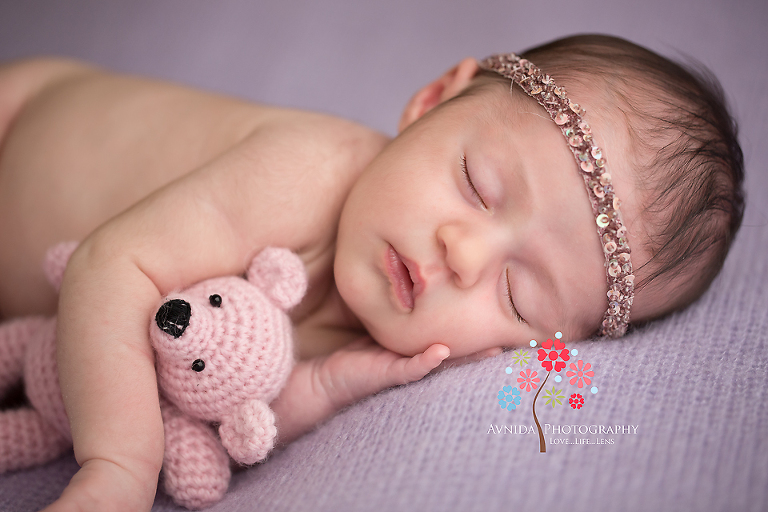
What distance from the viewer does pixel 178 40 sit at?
2.43m

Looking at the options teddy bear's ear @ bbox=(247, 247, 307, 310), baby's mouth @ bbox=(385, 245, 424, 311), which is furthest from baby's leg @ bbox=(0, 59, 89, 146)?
baby's mouth @ bbox=(385, 245, 424, 311)

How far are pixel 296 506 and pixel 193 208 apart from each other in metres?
0.60

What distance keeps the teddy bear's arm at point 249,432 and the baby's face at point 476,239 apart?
312mm

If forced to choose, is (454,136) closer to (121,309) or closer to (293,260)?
(293,260)

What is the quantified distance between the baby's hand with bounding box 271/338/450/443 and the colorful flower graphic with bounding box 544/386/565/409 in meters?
0.29

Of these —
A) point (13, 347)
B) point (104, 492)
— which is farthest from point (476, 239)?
point (13, 347)

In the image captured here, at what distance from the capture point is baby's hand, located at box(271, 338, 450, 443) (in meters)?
1.16

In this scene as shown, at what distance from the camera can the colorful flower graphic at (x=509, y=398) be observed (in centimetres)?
93

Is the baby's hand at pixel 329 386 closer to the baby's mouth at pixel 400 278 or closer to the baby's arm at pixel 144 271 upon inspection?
the baby's mouth at pixel 400 278

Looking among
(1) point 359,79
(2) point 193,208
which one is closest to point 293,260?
(2) point 193,208

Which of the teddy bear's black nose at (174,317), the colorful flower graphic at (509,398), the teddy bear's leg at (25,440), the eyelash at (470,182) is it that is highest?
the eyelash at (470,182)

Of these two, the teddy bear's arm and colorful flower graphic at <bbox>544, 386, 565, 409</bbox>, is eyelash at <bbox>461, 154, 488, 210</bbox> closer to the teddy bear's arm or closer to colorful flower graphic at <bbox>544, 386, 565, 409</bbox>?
colorful flower graphic at <bbox>544, 386, 565, 409</bbox>

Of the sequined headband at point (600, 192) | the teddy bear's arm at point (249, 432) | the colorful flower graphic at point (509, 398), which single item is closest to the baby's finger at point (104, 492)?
the teddy bear's arm at point (249, 432)
